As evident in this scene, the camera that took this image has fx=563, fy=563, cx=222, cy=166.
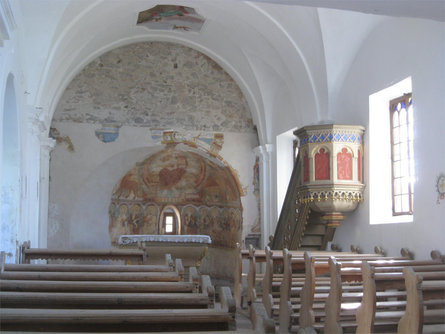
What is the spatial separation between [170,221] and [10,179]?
9387 mm

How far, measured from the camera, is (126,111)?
1550 cm

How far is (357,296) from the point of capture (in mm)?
7059

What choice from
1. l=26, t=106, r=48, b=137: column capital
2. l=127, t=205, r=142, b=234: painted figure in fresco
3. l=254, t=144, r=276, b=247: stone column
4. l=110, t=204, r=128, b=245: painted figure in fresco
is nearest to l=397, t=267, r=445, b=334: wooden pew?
l=26, t=106, r=48, b=137: column capital

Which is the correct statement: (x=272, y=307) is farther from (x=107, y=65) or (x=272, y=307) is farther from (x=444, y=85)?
(x=107, y=65)

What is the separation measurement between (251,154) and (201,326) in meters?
11.9

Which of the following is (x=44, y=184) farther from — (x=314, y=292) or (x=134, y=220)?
(x=314, y=292)

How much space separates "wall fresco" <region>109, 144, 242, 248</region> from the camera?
16891mm

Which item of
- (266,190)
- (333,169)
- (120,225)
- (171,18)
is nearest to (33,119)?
(171,18)

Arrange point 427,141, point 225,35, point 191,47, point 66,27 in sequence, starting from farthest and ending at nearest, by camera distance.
Result: point 191,47 → point 225,35 → point 66,27 → point 427,141

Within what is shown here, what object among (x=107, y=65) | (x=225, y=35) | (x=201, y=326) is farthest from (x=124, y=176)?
(x=201, y=326)

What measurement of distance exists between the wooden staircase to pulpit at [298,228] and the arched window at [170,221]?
20.4ft

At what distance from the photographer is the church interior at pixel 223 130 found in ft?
29.7

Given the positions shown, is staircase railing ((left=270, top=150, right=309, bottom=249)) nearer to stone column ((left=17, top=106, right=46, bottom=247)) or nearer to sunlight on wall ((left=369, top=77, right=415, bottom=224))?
sunlight on wall ((left=369, top=77, right=415, bottom=224))

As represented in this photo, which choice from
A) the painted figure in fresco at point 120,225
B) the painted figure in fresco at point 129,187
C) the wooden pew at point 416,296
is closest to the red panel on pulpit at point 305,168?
the wooden pew at point 416,296
